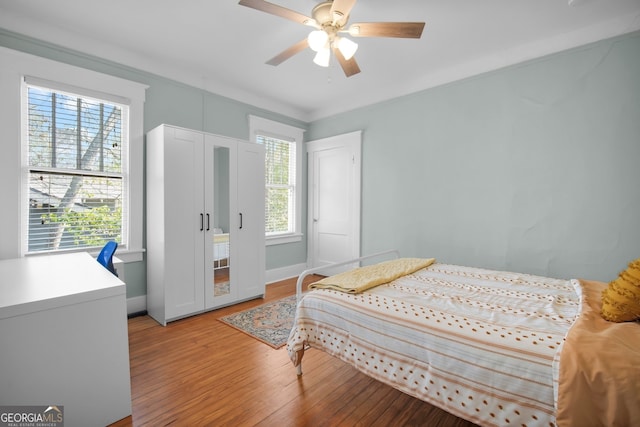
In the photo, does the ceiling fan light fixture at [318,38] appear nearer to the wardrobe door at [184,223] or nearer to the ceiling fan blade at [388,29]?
the ceiling fan blade at [388,29]

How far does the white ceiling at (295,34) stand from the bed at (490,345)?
6.64 ft

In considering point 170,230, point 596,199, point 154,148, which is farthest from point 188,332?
point 596,199

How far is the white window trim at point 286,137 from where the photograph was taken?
410 centimetres

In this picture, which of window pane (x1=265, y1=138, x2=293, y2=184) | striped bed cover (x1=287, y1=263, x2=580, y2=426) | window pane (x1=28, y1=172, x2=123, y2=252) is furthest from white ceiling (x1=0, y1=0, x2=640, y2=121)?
striped bed cover (x1=287, y1=263, x2=580, y2=426)

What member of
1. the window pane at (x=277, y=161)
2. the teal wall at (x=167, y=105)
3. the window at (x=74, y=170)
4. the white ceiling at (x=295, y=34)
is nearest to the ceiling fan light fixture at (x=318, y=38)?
the white ceiling at (x=295, y=34)

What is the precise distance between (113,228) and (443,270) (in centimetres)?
319

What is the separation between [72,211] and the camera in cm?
269

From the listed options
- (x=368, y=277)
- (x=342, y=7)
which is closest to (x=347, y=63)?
(x=342, y=7)

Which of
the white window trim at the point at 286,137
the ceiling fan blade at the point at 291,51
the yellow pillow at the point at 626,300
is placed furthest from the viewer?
the white window trim at the point at 286,137

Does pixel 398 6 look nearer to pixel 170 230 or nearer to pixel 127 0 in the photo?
pixel 127 0

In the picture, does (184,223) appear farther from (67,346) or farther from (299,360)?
(299,360)

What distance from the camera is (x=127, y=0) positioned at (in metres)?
2.20

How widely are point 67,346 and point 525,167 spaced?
12.2 ft

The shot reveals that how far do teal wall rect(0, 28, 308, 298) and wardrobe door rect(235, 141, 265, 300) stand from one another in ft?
2.08
